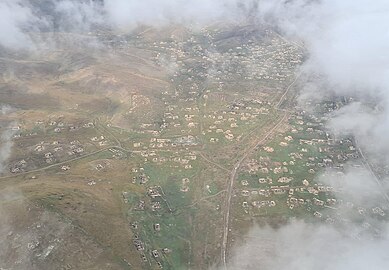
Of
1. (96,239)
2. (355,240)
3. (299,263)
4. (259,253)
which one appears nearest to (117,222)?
(96,239)

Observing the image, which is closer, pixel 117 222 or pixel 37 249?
pixel 37 249

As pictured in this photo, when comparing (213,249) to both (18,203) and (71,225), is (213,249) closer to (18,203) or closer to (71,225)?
(71,225)

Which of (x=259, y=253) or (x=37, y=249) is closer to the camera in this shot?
(x=37, y=249)

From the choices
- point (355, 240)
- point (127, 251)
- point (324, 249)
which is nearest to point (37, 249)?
point (127, 251)

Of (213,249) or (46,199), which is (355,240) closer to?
(213,249)

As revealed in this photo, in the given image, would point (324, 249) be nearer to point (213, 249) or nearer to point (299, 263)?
point (299, 263)

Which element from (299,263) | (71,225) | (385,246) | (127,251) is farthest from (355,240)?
(71,225)

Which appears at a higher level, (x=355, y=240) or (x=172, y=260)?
(x=355, y=240)

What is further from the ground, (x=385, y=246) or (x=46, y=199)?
(x=385, y=246)
